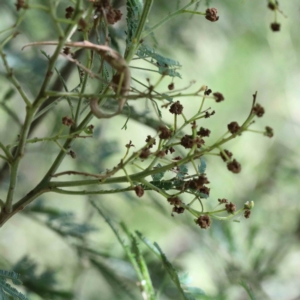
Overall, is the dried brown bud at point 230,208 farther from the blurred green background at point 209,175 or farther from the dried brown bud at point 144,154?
the blurred green background at point 209,175

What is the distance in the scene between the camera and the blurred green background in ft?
2.56

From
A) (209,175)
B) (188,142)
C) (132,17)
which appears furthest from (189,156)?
(209,175)

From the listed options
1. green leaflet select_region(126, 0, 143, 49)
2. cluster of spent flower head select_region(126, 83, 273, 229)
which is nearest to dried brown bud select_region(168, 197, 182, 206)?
cluster of spent flower head select_region(126, 83, 273, 229)

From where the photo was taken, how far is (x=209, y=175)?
4.54 ft

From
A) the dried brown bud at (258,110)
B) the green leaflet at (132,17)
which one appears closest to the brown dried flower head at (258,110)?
the dried brown bud at (258,110)

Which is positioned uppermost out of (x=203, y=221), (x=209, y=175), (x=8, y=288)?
(x=209, y=175)

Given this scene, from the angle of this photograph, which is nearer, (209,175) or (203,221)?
(203,221)

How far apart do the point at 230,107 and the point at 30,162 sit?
79 centimetres

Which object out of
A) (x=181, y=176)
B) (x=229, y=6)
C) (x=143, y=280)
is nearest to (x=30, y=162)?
(x=229, y=6)

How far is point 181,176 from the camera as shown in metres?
0.35

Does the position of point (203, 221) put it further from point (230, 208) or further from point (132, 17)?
point (132, 17)

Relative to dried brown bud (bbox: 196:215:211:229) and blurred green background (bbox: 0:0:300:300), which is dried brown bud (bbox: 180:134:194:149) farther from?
blurred green background (bbox: 0:0:300:300)

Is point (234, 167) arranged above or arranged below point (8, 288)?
above

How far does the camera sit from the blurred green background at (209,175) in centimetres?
78
